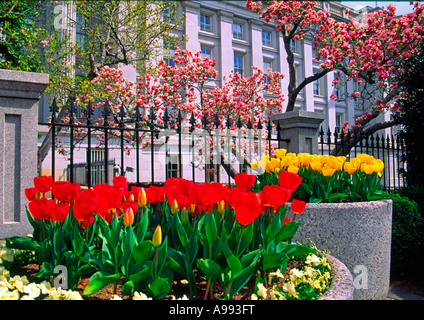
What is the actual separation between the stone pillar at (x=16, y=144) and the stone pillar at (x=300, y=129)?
3853 mm

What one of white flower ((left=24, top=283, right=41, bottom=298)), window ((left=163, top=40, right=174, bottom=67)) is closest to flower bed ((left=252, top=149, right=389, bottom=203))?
white flower ((left=24, top=283, right=41, bottom=298))

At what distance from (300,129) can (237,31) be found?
24.7 m

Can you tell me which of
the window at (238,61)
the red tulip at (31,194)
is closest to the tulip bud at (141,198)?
the red tulip at (31,194)

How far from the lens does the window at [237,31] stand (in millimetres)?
27795

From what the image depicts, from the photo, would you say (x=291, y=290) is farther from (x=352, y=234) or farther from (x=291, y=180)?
(x=352, y=234)

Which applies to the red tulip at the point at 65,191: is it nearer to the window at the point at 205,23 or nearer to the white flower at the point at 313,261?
the white flower at the point at 313,261

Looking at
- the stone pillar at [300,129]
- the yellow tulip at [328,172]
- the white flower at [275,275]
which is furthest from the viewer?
the stone pillar at [300,129]

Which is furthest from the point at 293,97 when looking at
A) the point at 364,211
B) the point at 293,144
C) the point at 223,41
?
the point at 223,41

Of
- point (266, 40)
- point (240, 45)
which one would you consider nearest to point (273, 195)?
point (240, 45)

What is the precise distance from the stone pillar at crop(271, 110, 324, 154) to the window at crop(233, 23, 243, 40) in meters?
24.0

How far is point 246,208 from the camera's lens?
1425 millimetres

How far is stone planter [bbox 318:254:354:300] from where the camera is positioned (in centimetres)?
153

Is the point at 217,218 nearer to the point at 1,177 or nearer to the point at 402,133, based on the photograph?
the point at 1,177

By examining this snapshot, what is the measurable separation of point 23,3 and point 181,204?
14307 mm
